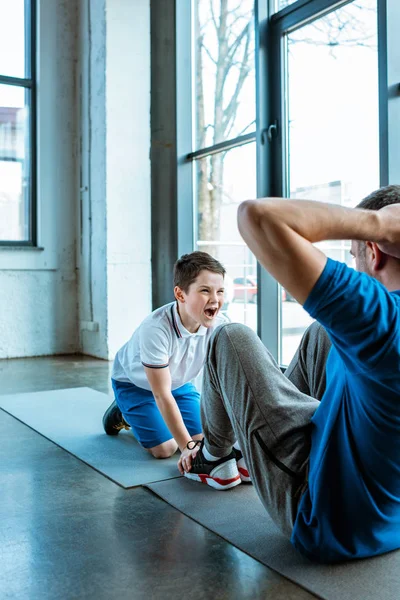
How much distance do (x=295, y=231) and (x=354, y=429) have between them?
0.39m

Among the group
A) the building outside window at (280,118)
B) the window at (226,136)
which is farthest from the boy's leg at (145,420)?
the window at (226,136)

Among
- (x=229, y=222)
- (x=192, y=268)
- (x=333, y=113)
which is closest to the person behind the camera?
(x=192, y=268)

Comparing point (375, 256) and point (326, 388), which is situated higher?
point (375, 256)

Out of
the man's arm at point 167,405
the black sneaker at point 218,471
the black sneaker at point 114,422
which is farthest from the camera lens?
the black sneaker at point 114,422

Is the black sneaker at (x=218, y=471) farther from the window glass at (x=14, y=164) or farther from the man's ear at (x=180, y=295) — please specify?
the window glass at (x=14, y=164)

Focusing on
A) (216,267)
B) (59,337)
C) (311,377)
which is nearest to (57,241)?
(59,337)

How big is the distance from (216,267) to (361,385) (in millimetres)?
1177

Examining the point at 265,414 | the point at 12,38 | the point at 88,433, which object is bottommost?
the point at 88,433

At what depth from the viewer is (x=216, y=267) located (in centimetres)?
206

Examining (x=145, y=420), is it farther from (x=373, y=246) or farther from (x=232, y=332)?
(x=373, y=246)

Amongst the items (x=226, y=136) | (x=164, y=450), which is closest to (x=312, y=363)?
(x=164, y=450)

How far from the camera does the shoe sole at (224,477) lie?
169 centimetres

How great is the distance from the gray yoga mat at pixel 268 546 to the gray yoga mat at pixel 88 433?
0.16 meters

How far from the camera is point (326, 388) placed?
113 cm
